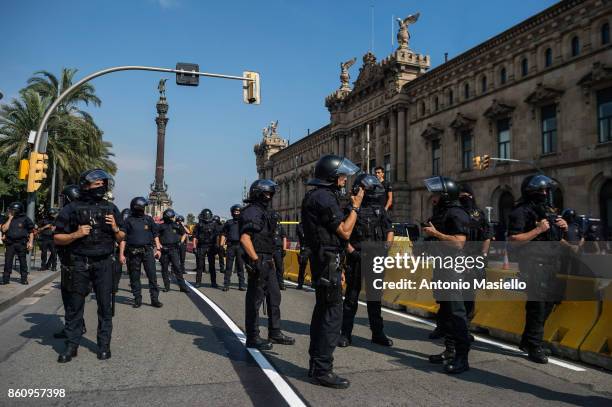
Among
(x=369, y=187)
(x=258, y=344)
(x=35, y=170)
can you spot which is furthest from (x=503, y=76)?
(x=258, y=344)

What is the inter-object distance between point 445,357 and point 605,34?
24.7 meters

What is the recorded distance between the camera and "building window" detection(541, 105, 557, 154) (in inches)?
1063

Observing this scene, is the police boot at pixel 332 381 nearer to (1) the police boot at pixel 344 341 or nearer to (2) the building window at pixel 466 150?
(1) the police boot at pixel 344 341

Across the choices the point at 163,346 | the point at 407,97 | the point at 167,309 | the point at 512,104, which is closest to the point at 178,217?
the point at 167,309

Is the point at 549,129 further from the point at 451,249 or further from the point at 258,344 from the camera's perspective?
the point at 258,344

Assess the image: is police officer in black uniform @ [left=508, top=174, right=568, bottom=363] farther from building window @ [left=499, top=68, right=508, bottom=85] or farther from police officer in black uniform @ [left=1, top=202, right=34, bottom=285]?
building window @ [left=499, top=68, right=508, bottom=85]

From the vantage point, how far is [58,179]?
3369 cm

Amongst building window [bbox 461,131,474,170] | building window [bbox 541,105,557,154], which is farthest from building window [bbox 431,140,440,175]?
building window [bbox 541,105,557,154]

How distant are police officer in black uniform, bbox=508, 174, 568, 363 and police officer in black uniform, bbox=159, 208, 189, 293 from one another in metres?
8.21

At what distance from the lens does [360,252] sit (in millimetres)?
6480

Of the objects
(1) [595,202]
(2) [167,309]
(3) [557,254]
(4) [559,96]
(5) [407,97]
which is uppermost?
(5) [407,97]

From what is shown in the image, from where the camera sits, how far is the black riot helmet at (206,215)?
47.8 feet

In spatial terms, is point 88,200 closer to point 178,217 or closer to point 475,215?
point 475,215

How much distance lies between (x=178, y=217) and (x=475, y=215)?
29.0 ft
